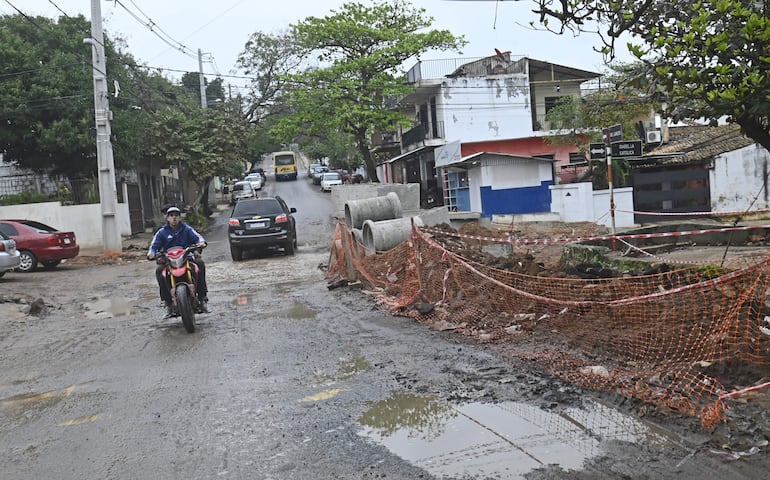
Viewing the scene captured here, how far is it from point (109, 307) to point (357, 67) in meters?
26.4

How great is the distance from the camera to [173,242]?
30.9 ft

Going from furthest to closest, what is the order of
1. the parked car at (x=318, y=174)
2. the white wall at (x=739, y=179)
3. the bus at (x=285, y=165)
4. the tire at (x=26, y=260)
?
the bus at (x=285, y=165), the parked car at (x=318, y=174), the white wall at (x=739, y=179), the tire at (x=26, y=260)

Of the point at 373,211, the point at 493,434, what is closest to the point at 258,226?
the point at 373,211

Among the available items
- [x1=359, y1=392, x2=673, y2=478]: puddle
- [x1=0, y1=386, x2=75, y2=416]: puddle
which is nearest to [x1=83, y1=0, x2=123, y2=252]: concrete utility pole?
[x1=0, y1=386, x2=75, y2=416]: puddle

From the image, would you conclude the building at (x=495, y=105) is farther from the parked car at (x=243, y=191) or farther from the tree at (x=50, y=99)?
the tree at (x=50, y=99)

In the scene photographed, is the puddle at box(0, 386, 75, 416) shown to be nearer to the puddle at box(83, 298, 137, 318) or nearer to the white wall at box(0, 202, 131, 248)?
the puddle at box(83, 298, 137, 318)

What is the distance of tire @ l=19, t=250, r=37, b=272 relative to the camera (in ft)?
60.4

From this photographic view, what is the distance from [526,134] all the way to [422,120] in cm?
705

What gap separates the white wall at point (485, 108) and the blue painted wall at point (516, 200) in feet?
32.1

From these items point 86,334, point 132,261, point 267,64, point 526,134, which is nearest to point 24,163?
point 132,261

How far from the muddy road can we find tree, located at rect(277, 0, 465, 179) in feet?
93.6

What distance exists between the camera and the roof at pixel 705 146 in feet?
90.5

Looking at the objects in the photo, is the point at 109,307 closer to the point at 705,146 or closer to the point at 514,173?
the point at 514,173

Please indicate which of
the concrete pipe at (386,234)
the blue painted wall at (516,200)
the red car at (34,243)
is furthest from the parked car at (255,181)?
the concrete pipe at (386,234)
